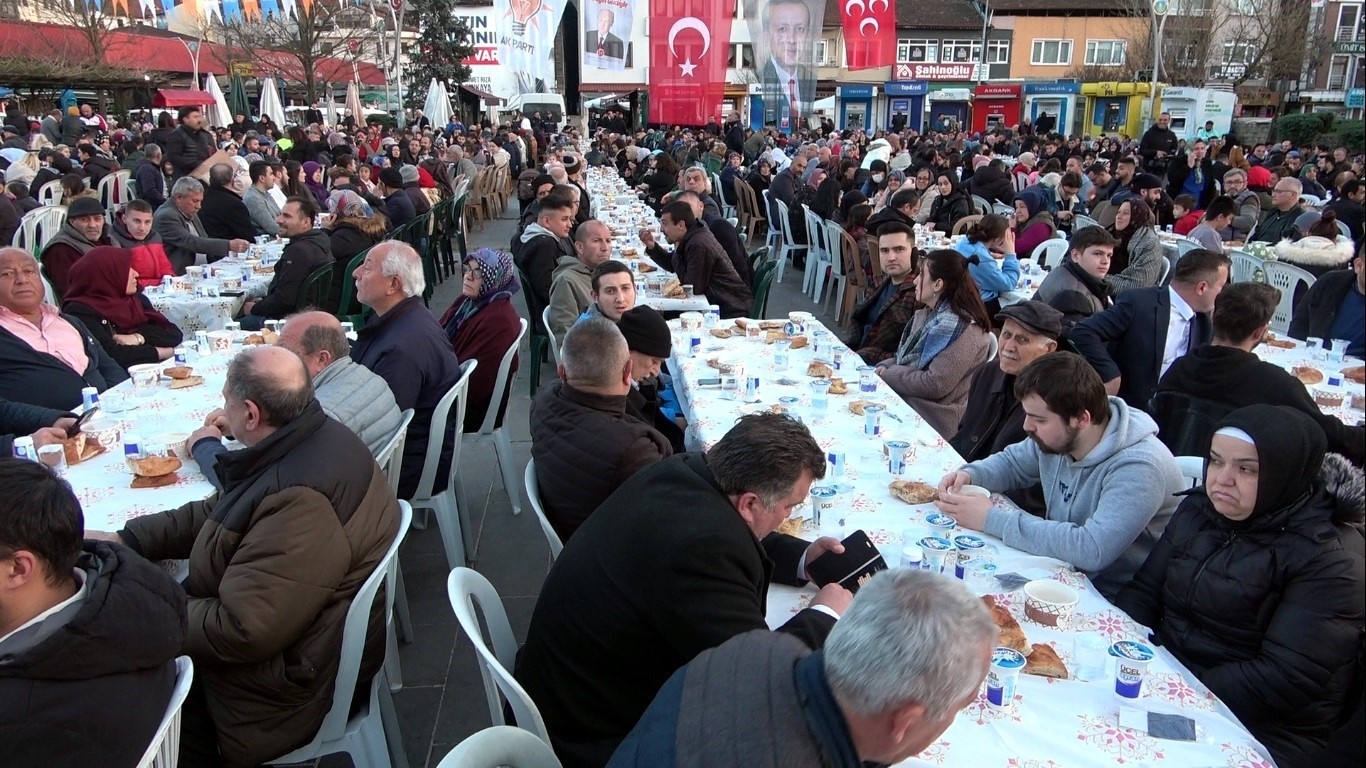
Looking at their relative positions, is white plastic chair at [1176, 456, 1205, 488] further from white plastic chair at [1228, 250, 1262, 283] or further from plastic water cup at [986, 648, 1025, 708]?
white plastic chair at [1228, 250, 1262, 283]

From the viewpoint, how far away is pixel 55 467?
116 inches

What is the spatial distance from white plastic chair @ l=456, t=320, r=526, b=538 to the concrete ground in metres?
0.04

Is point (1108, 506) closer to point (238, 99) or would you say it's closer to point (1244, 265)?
point (1244, 265)

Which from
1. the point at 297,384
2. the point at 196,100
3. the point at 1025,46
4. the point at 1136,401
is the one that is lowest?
the point at 1136,401

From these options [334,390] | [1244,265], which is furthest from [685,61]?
[334,390]

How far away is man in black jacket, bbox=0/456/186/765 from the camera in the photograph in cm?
164

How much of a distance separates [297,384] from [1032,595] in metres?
1.98

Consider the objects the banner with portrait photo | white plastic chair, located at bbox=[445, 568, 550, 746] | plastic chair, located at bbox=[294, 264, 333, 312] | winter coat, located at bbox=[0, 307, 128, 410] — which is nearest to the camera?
white plastic chair, located at bbox=[445, 568, 550, 746]

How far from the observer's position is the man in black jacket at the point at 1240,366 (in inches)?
131

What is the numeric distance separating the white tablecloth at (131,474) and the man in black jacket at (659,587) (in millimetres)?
1431

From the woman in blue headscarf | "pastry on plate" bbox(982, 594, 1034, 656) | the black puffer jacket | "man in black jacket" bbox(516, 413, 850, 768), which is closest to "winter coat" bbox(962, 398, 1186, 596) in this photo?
the black puffer jacket

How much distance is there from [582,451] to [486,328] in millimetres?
2024

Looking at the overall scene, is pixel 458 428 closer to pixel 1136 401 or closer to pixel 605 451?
pixel 605 451

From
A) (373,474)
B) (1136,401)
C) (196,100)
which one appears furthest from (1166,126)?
(196,100)
